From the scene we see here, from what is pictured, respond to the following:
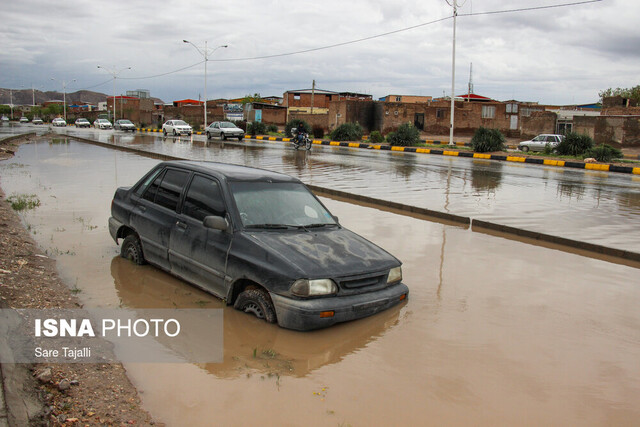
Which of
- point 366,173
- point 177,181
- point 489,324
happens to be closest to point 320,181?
point 366,173

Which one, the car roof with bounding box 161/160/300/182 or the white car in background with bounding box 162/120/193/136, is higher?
the white car in background with bounding box 162/120/193/136

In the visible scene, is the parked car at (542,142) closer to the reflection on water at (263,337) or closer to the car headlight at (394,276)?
the car headlight at (394,276)

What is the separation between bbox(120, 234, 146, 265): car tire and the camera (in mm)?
6938

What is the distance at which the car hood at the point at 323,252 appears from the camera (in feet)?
16.5

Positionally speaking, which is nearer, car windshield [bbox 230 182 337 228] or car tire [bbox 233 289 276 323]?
car tire [bbox 233 289 276 323]

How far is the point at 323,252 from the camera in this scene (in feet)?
17.5

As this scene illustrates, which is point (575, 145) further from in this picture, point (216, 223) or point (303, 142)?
point (216, 223)

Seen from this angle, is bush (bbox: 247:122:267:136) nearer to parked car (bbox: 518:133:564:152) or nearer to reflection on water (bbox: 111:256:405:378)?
parked car (bbox: 518:133:564:152)

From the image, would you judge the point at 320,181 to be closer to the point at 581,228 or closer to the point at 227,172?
the point at 581,228

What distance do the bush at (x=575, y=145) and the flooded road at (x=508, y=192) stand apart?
7553 millimetres

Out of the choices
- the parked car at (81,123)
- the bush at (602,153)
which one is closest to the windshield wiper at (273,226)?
the bush at (602,153)

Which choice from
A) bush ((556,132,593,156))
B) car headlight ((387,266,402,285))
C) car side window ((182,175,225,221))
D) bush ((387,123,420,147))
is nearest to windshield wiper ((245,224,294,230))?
car side window ((182,175,225,221))

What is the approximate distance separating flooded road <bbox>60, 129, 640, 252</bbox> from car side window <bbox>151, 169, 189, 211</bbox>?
639cm

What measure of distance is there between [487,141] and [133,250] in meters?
28.2
